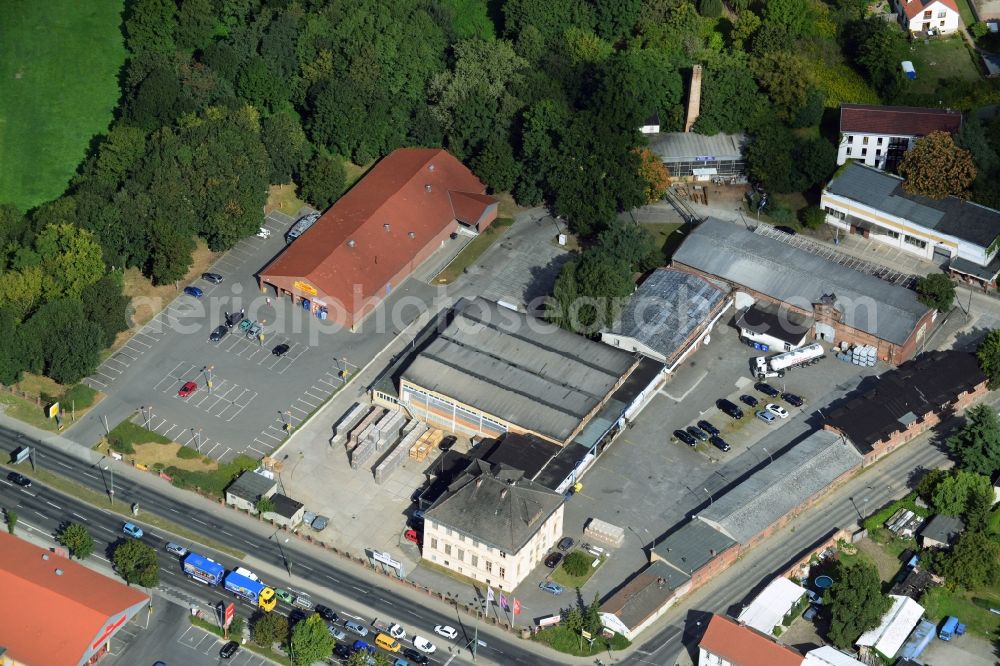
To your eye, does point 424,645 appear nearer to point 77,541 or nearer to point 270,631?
point 270,631

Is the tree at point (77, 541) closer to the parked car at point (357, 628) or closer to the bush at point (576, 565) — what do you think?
the parked car at point (357, 628)

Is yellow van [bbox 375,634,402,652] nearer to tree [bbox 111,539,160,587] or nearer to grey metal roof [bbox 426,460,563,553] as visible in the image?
grey metal roof [bbox 426,460,563,553]

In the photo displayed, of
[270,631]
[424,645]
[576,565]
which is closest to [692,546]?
[576,565]

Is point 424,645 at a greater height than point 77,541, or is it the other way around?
point 77,541

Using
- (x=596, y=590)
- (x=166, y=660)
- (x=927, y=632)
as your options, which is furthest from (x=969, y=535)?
(x=166, y=660)

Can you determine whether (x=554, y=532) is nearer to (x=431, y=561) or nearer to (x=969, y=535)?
(x=431, y=561)

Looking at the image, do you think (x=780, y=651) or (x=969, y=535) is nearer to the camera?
(x=780, y=651)

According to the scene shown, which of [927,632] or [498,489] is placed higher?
[498,489]
